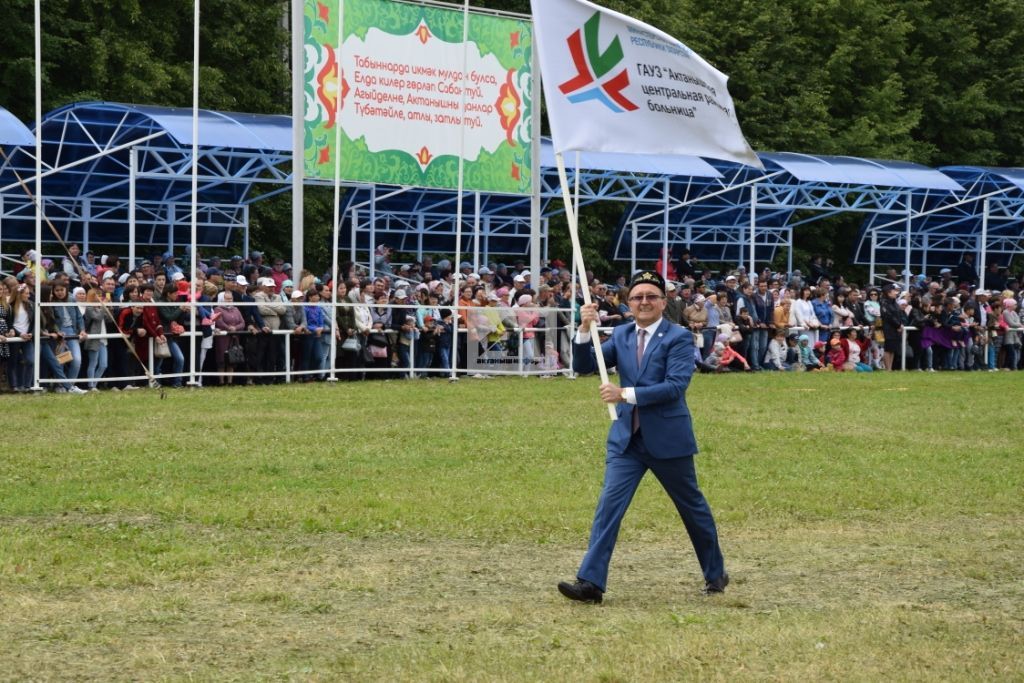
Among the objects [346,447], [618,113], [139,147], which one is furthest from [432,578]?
[139,147]

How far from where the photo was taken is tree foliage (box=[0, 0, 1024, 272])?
42.0 meters

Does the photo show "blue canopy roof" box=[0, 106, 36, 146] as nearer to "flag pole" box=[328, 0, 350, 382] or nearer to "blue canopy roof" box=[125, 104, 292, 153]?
"blue canopy roof" box=[125, 104, 292, 153]

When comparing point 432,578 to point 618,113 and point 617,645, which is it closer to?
point 617,645

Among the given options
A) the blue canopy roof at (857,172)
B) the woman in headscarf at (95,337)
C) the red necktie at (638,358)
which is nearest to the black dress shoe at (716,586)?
the red necktie at (638,358)

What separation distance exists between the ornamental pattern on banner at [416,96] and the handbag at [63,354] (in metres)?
5.48

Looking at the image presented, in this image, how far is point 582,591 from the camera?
1052 cm

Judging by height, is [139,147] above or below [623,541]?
above

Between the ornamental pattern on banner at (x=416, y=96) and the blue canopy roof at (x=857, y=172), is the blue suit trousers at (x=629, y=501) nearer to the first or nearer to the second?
the ornamental pattern on banner at (x=416, y=96)

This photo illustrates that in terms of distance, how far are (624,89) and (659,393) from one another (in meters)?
4.02

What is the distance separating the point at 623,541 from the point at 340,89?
17008 mm

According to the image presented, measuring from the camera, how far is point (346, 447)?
19484mm

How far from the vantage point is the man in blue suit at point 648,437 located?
1058cm

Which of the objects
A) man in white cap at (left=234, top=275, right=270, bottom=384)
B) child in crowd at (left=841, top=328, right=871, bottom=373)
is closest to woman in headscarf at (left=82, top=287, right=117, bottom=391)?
man in white cap at (left=234, top=275, right=270, bottom=384)

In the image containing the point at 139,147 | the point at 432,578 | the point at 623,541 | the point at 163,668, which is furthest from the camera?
the point at 139,147
